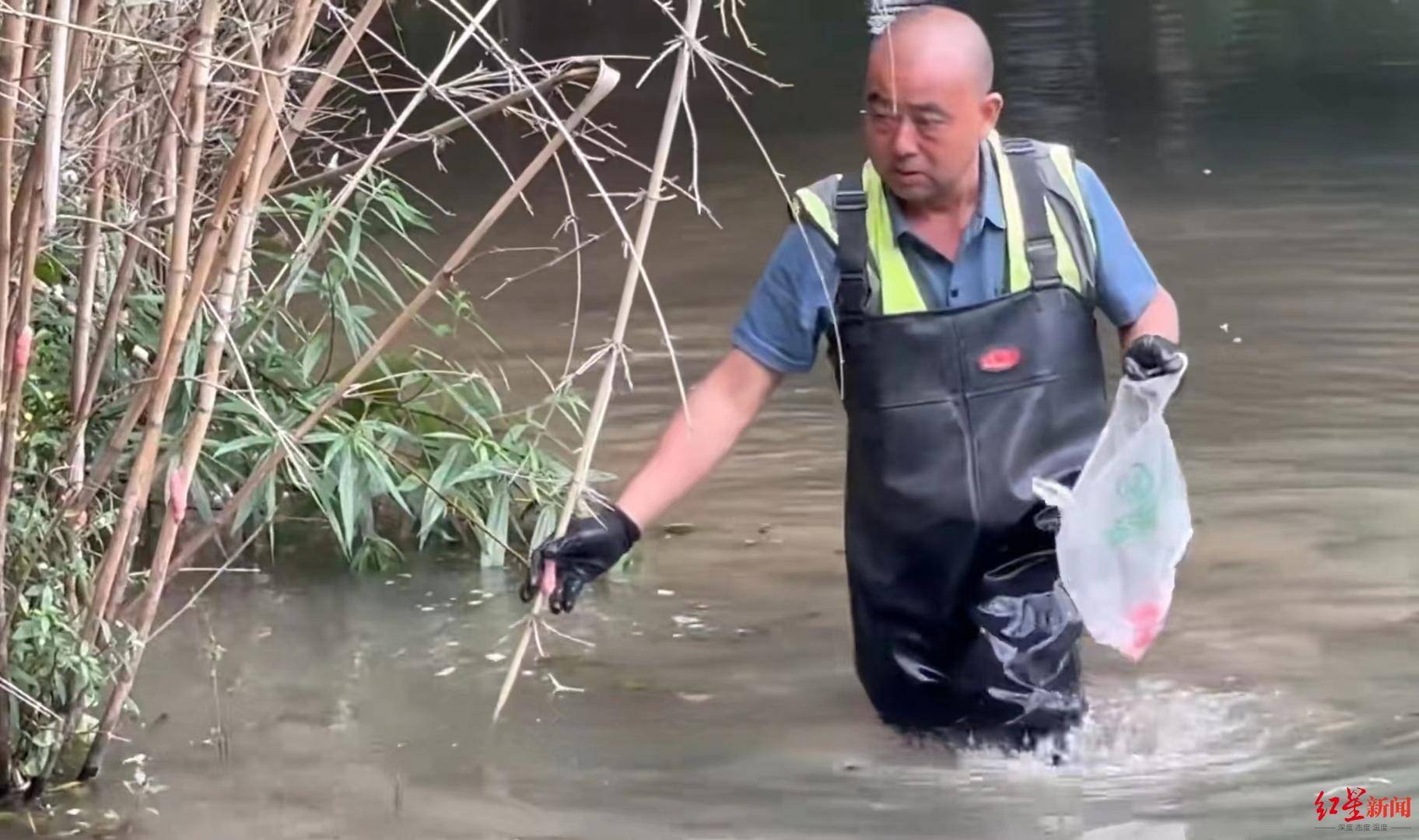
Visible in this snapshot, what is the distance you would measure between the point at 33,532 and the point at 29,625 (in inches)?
7.0

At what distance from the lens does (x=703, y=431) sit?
381 cm

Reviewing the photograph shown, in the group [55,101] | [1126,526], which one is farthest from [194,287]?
[1126,526]

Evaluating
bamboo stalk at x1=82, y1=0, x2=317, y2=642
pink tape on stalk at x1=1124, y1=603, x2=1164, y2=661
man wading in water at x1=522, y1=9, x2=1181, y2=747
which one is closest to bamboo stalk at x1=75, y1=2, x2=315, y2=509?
bamboo stalk at x1=82, y1=0, x2=317, y2=642

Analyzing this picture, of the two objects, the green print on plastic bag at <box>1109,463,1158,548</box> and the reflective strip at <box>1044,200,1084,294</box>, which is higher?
the reflective strip at <box>1044,200,1084,294</box>

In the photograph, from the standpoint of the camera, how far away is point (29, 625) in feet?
11.5

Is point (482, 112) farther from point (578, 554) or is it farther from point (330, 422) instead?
point (330, 422)

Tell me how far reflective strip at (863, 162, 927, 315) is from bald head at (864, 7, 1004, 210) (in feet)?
0.24

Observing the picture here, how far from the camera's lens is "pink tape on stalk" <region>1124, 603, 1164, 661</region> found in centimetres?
378

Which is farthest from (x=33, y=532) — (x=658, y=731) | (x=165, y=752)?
(x=658, y=731)

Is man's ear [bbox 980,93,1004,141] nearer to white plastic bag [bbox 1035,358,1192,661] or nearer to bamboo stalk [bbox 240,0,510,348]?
white plastic bag [bbox 1035,358,1192,661]

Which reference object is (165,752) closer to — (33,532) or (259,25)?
(33,532)

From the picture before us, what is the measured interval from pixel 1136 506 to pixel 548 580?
1071 millimetres

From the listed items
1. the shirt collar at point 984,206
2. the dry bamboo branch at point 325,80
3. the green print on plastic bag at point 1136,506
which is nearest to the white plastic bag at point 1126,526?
the green print on plastic bag at point 1136,506

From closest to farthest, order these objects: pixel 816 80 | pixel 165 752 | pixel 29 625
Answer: pixel 29 625, pixel 165 752, pixel 816 80
